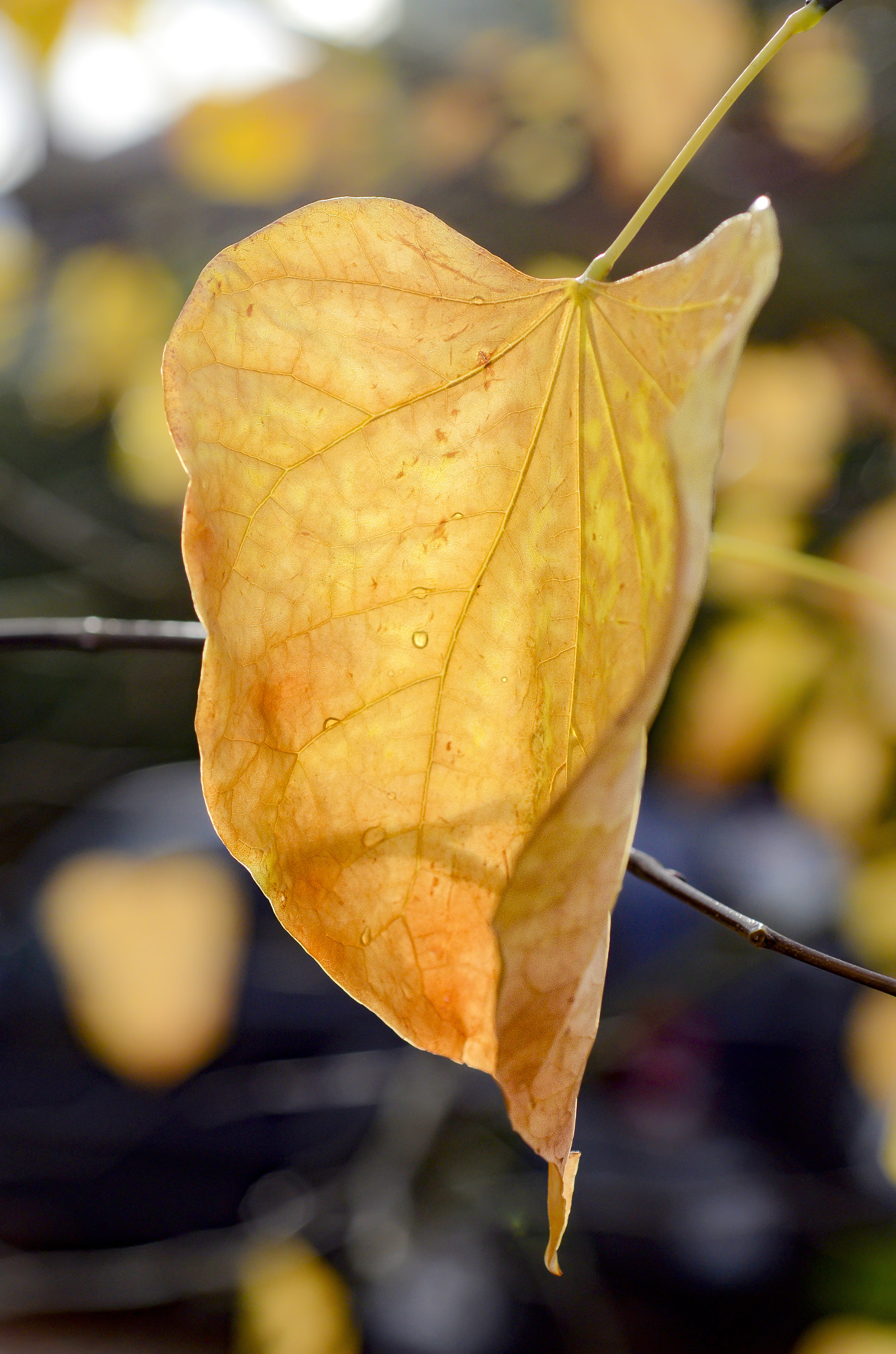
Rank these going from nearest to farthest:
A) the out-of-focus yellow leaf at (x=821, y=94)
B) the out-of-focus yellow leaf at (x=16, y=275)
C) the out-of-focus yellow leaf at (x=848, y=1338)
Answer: the out-of-focus yellow leaf at (x=848, y=1338) → the out-of-focus yellow leaf at (x=821, y=94) → the out-of-focus yellow leaf at (x=16, y=275)

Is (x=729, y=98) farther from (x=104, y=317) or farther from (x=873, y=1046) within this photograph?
(x=104, y=317)

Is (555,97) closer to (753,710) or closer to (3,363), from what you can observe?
(753,710)

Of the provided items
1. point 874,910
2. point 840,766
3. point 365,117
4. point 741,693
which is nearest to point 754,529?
point 741,693

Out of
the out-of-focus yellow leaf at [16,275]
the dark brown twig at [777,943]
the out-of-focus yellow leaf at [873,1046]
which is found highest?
the out-of-focus yellow leaf at [16,275]

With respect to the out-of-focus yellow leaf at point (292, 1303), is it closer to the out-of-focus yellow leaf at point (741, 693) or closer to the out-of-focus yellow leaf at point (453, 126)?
the out-of-focus yellow leaf at point (741, 693)

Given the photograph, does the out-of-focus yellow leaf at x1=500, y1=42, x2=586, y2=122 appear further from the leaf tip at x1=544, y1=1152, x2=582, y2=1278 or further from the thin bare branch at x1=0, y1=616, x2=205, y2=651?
the leaf tip at x1=544, y1=1152, x2=582, y2=1278

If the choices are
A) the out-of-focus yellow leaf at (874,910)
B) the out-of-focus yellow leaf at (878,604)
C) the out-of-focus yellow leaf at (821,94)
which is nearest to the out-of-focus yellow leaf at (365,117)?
the out-of-focus yellow leaf at (821,94)

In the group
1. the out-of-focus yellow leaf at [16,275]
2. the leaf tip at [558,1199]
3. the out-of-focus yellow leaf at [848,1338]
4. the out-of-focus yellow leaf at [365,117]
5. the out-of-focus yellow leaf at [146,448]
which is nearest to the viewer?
the leaf tip at [558,1199]

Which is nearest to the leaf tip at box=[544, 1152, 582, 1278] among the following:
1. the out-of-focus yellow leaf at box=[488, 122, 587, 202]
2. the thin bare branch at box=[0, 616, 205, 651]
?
the thin bare branch at box=[0, 616, 205, 651]
